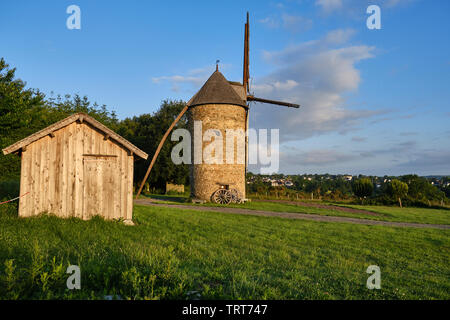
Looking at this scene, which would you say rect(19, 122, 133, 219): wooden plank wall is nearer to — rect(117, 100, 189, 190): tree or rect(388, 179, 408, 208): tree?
rect(117, 100, 189, 190): tree

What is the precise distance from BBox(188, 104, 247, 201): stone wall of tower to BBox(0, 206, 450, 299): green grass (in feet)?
35.5

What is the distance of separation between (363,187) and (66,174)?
36.7 m

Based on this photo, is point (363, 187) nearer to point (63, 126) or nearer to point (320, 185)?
point (320, 185)

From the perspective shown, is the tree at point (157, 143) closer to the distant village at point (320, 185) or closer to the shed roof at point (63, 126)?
the distant village at point (320, 185)

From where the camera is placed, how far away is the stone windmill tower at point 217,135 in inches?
929

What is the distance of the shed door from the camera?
11289 millimetres

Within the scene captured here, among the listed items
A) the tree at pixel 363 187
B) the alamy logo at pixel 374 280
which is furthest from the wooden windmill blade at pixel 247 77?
the alamy logo at pixel 374 280

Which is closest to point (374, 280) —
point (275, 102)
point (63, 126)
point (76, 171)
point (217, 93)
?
point (76, 171)

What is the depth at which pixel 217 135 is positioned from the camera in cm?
2369

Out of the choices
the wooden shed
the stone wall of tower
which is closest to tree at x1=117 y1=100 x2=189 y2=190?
the stone wall of tower

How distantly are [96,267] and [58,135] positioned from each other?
26.2 ft

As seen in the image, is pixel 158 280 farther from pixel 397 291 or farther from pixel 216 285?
pixel 397 291
